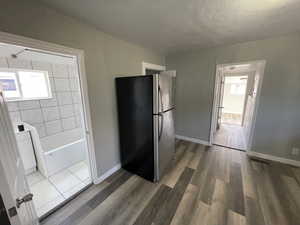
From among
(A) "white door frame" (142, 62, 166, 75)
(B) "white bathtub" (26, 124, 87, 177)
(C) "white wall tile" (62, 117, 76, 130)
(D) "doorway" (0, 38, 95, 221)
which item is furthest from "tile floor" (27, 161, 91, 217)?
(A) "white door frame" (142, 62, 166, 75)

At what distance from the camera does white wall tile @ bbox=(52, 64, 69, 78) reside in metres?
2.90

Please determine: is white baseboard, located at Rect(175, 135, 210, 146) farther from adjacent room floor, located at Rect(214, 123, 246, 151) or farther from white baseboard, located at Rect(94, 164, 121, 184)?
white baseboard, located at Rect(94, 164, 121, 184)

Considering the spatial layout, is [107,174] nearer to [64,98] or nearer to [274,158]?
[64,98]

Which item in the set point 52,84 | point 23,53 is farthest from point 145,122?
point 52,84

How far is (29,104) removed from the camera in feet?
8.12

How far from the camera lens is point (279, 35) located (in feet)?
7.13

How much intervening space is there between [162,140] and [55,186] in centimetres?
190

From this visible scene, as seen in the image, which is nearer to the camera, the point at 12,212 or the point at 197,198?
the point at 12,212

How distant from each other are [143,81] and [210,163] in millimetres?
2158

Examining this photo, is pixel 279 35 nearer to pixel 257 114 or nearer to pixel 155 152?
pixel 257 114

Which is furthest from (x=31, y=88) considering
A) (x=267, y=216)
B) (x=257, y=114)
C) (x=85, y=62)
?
(x=257, y=114)

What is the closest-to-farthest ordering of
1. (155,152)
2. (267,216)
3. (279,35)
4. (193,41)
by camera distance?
(267,216), (155,152), (279,35), (193,41)

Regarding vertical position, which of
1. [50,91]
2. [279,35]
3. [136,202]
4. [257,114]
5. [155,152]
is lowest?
[136,202]

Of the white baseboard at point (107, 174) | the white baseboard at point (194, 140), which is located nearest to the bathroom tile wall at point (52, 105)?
the white baseboard at point (107, 174)
